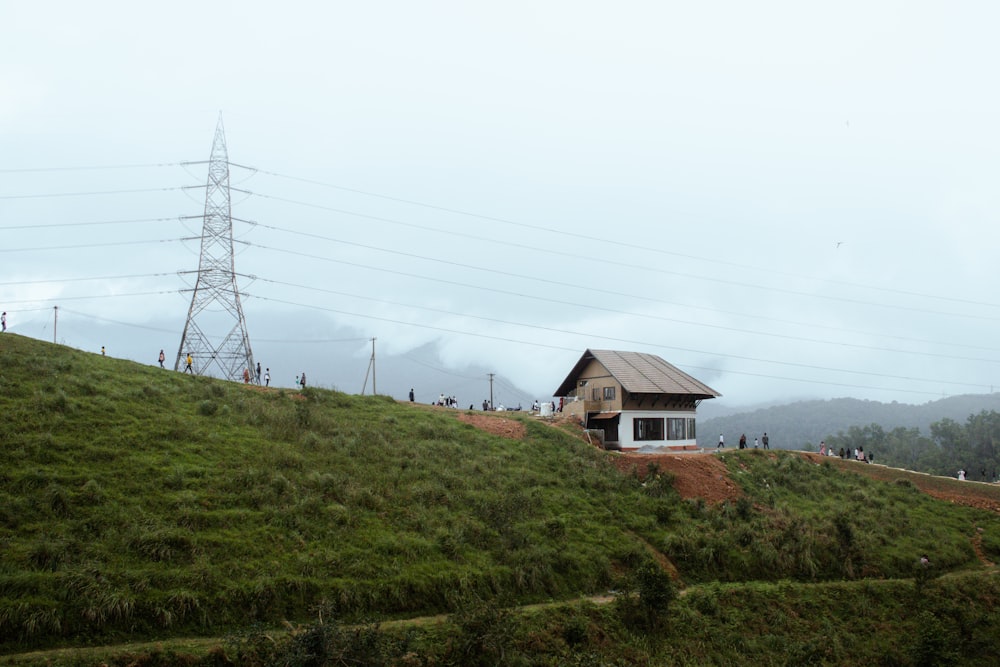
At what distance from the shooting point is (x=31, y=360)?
34094 millimetres

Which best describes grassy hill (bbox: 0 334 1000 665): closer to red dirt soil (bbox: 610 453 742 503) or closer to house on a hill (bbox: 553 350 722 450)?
red dirt soil (bbox: 610 453 742 503)

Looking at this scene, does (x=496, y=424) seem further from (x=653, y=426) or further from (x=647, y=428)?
(x=653, y=426)

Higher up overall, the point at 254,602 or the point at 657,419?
the point at 657,419

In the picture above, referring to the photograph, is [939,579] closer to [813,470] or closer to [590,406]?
[813,470]

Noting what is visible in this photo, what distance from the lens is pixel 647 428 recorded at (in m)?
53.1

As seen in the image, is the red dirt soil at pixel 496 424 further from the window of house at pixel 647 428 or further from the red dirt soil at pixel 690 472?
the window of house at pixel 647 428

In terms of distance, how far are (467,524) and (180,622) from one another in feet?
38.9

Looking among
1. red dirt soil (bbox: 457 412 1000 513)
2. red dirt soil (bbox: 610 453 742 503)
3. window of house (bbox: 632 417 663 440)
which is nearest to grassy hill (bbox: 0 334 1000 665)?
red dirt soil (bbox: 610 453 742 503)

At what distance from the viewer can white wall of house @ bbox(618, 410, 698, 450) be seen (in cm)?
5144

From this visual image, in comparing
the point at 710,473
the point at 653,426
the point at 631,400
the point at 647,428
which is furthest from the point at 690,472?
the point at 653,426

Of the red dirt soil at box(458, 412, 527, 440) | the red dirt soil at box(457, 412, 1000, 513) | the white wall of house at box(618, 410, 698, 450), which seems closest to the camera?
the red dirt soil at box(457, 412, 1000, 513)

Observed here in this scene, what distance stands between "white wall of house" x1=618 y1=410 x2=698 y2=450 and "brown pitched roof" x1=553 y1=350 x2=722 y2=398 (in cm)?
218

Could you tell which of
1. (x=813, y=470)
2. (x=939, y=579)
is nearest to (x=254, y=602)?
(x=939, y=579)

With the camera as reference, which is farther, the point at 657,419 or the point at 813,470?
the point at 657,419
